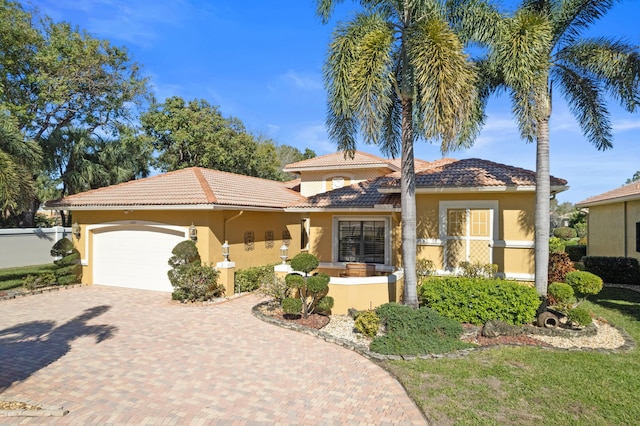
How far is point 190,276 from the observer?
12.8 meters

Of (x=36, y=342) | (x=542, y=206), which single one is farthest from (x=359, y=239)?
(x=36, y=342)

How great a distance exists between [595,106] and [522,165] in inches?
110

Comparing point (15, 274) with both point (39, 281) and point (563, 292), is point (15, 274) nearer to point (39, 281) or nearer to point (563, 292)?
point (39, 281)

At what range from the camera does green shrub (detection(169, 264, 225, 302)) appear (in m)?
12.8

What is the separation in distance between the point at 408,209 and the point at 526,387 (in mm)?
4901

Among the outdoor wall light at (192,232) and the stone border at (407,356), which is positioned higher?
the outdoor wall light at (192,232)

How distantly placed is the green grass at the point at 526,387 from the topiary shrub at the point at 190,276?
775 centimetres

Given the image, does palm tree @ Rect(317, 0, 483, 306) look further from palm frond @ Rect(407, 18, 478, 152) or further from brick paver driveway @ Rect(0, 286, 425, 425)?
brick paver driveway @ Rect(0, 286, 425, 425)

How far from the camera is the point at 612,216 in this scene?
20000mm

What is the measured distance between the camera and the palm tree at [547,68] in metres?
9.05

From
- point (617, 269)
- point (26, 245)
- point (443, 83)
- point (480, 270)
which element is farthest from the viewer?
point (26, 245)

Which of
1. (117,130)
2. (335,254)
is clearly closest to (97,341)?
(335,254)

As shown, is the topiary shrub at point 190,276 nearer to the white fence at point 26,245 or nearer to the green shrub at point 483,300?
the green shrub at point 483,300

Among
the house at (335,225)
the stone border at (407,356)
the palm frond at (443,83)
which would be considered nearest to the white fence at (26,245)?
the house at (335,225)
